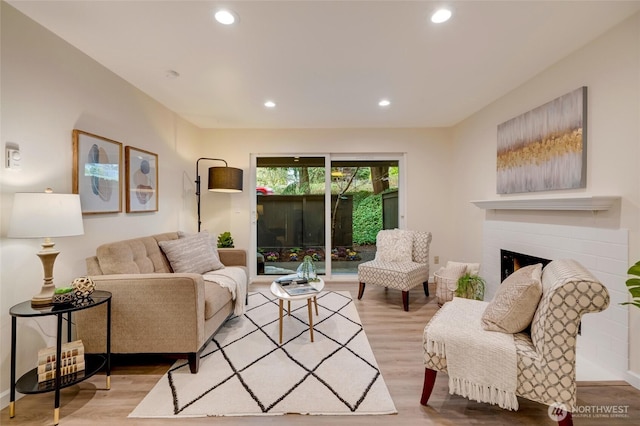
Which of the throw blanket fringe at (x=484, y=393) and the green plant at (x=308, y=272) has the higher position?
the green plant at (x=308, y=272)

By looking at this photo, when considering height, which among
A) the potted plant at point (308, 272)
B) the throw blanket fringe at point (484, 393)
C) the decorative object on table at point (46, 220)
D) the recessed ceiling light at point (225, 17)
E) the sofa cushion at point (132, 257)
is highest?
the recessed ceiling light at point (225, 17)

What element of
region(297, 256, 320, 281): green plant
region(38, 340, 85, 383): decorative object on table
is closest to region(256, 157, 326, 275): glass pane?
region(297, 256, 320, 281): green plant

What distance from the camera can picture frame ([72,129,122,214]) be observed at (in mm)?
2097

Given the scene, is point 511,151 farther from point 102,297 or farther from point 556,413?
point 102,297

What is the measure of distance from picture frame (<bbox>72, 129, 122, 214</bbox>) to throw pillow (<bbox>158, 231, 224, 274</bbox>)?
0.59m

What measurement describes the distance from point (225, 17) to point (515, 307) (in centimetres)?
247

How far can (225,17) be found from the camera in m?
1.72

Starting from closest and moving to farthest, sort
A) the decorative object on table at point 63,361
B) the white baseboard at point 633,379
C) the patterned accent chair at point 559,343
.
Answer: the patterned accent chair at point 559,343 → the decorative object on table at point 63,361 → the white baseboard at point 633,379

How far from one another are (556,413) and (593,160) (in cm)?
179

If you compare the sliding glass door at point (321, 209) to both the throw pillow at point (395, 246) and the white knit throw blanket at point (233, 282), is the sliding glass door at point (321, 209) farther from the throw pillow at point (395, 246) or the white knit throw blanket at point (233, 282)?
the white knit throw blanket at point (233, 282)

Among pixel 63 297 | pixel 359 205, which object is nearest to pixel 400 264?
pixel 359 205

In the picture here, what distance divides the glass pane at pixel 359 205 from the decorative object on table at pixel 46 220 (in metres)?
3.19

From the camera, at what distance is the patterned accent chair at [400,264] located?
3107 millimetres

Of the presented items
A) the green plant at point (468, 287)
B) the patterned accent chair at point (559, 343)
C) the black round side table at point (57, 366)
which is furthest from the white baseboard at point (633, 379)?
the black round side table at point (57, 366)
